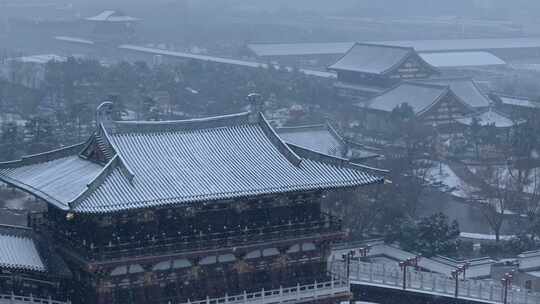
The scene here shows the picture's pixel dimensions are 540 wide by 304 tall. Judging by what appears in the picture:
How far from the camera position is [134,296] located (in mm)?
26172

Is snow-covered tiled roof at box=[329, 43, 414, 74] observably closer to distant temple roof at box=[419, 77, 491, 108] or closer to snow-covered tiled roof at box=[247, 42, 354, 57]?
distant temple roof at box=[419, 77, 491, 108]

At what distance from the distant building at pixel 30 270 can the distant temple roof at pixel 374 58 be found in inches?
1551

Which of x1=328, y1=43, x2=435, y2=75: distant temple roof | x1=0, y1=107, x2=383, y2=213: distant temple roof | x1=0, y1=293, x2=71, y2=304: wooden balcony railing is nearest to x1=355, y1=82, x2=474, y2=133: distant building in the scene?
x1=328, y1=43, x2=435, y2=75: distant temple roof

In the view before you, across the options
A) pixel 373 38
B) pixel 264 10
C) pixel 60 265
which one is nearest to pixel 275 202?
pixel 60 265

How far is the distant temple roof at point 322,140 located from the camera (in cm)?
4022

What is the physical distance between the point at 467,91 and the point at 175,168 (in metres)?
36.7

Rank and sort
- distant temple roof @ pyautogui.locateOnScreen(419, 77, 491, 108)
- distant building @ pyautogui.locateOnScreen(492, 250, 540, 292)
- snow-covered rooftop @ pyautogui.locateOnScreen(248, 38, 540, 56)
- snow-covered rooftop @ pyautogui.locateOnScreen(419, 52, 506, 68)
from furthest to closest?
1. snow-covered rooftop @ pyautogui.locateOnScreen(248, 38, 540, 56)
2. snow-covered rooftop @ pyautogui.locateOnScreen(419, 52, 506, 68)
3. distant temple roof @ pyautogui.locateOnScreen(419, 77, 491, 108)
4. distant building @ pyautogui.locateOnScreen(492, 250, 540, 292)

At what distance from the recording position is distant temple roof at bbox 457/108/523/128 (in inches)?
2127

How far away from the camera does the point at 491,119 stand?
55.1 m

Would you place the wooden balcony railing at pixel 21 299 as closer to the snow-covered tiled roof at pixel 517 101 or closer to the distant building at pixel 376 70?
the snow-covered tiled roof at pixel 517 101

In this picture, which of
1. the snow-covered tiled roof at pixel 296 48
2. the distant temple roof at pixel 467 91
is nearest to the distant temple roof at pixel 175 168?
the distant temple roof at pixel 467 91

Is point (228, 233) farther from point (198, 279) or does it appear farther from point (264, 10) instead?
point (264, 10)

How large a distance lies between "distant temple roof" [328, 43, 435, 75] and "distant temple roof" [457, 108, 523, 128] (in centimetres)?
878

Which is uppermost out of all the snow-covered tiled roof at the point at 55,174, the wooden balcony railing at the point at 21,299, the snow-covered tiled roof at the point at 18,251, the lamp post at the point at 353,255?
the snow-covered tiled roof at the point at 55,174
